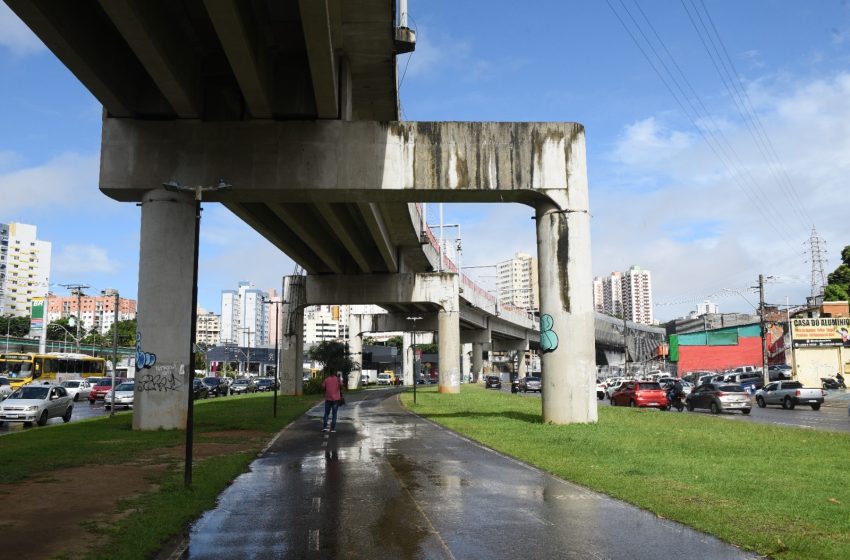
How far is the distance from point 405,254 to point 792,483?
3876cm

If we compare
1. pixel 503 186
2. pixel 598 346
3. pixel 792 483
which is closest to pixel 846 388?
pixel 503 186

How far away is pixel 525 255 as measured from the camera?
178 m

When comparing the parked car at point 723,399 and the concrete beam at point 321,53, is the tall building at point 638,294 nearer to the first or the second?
the parked car at point 723,399

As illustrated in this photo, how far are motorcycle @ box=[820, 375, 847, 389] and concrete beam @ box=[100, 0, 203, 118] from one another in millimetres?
51097

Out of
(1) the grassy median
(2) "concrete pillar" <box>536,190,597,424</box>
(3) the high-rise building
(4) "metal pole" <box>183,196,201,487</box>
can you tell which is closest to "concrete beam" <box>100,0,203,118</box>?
(4) "metal pole" <box>183,196,201,487</box>

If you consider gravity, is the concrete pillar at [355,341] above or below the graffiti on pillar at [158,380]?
above

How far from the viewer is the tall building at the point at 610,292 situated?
16762 cm

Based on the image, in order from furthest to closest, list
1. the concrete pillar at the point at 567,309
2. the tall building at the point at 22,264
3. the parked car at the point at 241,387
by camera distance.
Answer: the tall building at the point at 22,264, the parked car at the point at 241,387, the concrete pillar at the point at 567,309

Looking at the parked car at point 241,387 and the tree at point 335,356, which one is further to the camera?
the tree at point 335,356

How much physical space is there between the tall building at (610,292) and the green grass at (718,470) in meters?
147

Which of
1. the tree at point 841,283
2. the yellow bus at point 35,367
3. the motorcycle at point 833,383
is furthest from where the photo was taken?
the tree at point 841,283

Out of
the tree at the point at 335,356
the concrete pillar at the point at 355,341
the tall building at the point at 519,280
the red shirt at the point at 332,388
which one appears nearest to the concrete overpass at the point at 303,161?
the red shirt at the point at 332,388

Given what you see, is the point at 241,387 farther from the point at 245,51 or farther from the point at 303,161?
the point at 245,51

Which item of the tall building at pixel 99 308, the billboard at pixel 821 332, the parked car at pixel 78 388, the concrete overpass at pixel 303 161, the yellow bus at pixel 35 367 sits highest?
the tall building at pixel 99 308
